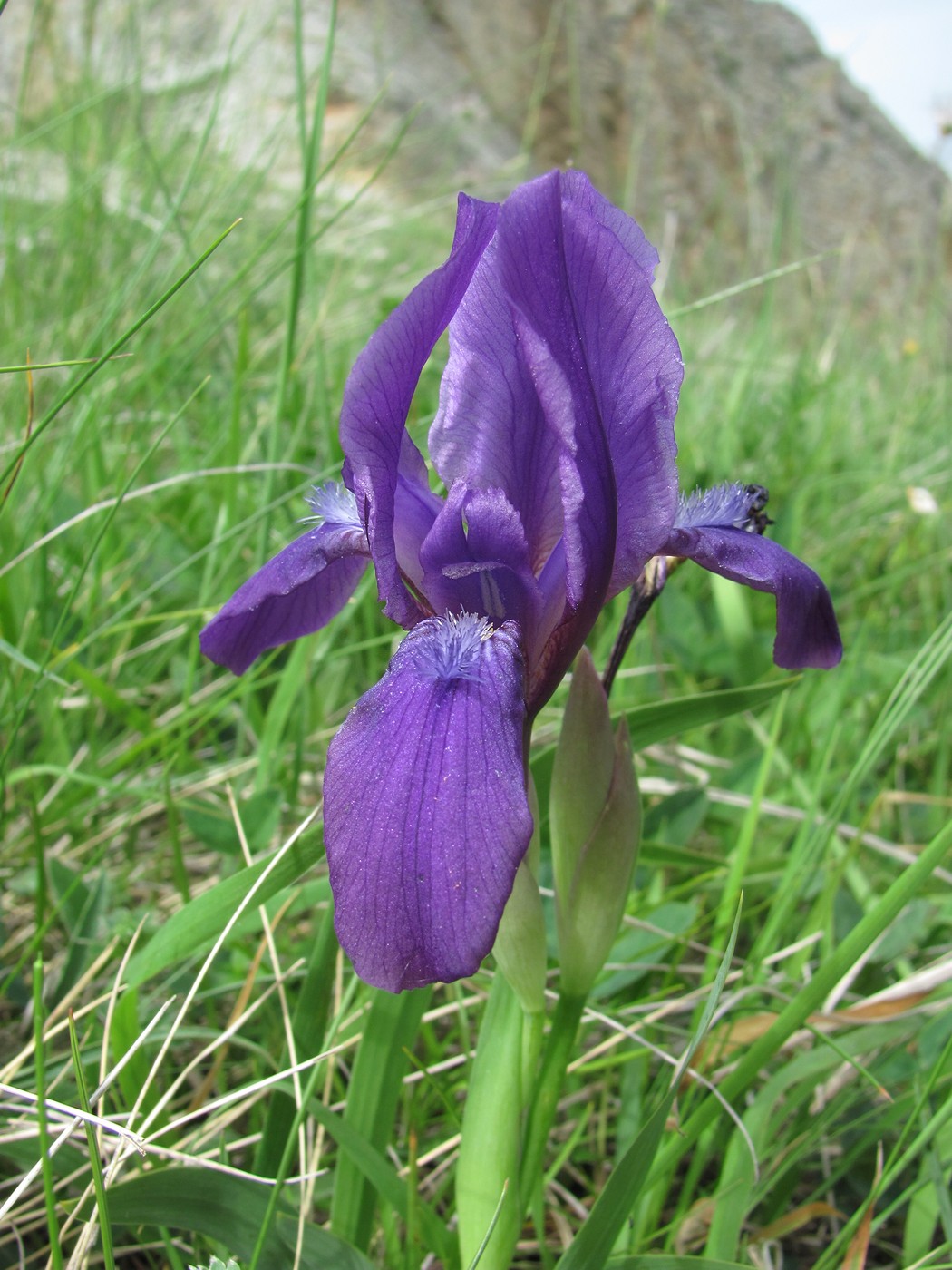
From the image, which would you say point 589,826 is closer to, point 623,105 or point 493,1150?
point 493,1150

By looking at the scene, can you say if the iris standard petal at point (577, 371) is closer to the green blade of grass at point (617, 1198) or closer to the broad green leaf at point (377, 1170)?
the green blade of grass at point (617, 1198)

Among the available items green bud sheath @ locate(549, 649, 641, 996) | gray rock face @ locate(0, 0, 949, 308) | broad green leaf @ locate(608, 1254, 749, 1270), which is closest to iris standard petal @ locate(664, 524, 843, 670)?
green bud sheath @ locate(549, 649, 641, 996)

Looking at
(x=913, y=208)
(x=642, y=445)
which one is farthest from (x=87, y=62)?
(x=913, y=208)

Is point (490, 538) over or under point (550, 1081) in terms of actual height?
over

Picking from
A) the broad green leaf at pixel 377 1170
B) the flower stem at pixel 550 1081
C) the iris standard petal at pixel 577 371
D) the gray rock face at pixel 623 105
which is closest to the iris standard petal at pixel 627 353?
the iris standard petal at pixel 577 371

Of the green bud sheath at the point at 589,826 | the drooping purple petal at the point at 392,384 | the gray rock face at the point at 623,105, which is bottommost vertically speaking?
the green bud sheath at the point at 589,826

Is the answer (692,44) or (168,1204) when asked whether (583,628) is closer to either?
(168,1204)

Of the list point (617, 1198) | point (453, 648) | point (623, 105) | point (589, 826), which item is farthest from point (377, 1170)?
point (623, 105)
